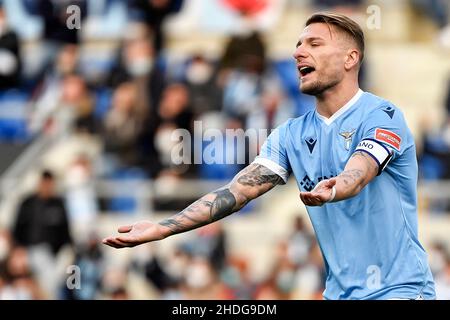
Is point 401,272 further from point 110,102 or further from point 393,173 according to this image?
point 110,102

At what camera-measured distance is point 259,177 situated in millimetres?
6969

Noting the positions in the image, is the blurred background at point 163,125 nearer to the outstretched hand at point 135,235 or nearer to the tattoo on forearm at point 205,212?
the tattoo on forearm at point 205,212

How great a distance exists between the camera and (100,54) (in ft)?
58.5

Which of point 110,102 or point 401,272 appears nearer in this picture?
point 401,272

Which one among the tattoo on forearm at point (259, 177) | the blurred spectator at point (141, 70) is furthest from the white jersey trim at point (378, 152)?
the blurred spectator at point (141, 70)

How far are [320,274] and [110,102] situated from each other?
387 cm

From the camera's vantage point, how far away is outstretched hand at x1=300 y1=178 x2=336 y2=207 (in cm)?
587

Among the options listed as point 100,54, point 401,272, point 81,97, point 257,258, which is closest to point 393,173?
point 401,272

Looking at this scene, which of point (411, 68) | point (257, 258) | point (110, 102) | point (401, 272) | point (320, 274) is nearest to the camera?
point (401, 272)

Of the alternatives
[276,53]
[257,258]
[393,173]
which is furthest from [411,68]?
[393,173]

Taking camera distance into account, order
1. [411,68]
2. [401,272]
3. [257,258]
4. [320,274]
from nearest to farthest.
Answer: [401,272] < [320,274] < [257,258] < [411,68]

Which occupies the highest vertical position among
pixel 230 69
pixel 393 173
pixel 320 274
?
pixel 230 69

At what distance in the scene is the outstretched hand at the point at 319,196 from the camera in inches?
231
